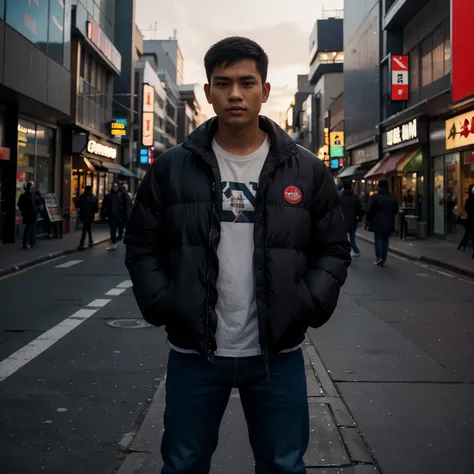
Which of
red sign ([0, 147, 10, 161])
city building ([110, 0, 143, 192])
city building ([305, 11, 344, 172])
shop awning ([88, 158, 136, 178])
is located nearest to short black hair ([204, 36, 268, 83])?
red sign ([0, 147, 10, 161])

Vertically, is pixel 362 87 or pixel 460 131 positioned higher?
pixel 362 87

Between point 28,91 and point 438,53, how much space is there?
16.1m

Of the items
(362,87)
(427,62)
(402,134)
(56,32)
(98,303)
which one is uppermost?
(362,87)

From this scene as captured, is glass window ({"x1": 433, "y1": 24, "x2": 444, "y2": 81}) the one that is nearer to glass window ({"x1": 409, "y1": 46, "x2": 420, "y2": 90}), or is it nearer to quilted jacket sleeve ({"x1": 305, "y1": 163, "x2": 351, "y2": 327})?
glass window ({"x1": 409, "y1": 46, "x2": 420, "y2": 90})

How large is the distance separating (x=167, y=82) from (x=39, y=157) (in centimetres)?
A: 5655

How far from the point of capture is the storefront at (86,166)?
2711cm

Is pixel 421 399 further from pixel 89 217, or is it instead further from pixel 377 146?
pixel 377 146

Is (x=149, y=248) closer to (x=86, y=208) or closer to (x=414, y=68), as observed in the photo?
(x=86, y=208)

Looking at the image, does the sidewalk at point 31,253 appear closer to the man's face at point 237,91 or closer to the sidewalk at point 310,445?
the sidewalk at point 310,445

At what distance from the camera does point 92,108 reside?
30.8 meters

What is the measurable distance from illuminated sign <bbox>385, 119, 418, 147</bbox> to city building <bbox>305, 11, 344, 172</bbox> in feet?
111

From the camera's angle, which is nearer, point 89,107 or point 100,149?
point 89,107

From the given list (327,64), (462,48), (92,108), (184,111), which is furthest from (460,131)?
(184,111)

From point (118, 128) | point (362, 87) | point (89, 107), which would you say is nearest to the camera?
point (89, 107)
